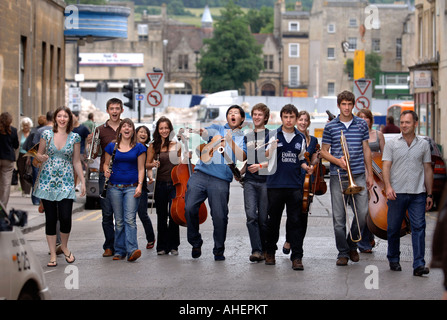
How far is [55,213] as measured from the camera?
11.3 m

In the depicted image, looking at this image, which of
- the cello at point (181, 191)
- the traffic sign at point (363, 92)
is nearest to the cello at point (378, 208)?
the cello at point (181, 191)

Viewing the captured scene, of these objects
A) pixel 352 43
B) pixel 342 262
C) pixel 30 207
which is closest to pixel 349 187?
pixel 342 262

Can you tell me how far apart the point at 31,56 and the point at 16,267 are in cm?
2129

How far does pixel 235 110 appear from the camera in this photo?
38.1ft

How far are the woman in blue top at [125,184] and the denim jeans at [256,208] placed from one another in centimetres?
140

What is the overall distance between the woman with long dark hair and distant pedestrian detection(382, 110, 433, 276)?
119 inches

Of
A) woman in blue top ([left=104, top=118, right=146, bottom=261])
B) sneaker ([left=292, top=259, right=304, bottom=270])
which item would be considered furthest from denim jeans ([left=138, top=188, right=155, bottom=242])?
sneaker ([left=292, top=259, right=304, bottom=270])

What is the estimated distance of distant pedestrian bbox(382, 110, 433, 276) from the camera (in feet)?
35.2

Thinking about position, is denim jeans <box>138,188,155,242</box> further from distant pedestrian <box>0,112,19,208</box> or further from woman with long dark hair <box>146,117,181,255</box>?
distant pedestrian <box>0,112,19,208</box>

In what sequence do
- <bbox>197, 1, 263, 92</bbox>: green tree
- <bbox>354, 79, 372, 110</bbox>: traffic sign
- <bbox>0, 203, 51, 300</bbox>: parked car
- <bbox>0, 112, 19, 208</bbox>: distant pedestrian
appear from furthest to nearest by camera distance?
<bbox>197, 1, 263, 92</bbox>: green tree, <bbox>354, 79, 372, 110</bbox>: traffic sign, <bbox>0, 112, 19, 208</bbox>: distant pedestrian, <bbox>0, 203, 51, 300</bbox>: parked car

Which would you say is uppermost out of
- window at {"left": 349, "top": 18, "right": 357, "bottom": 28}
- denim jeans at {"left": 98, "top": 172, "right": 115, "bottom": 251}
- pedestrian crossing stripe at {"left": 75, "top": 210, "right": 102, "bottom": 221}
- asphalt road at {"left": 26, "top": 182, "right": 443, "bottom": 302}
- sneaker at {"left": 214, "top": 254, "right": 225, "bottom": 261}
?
window at {"left": 349, "top": 18, "right": 357, "bottom": 28}
